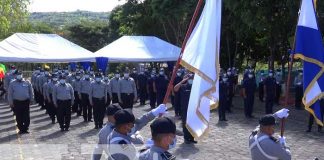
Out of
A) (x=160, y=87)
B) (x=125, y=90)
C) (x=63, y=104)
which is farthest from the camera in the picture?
(x=160, y=87)

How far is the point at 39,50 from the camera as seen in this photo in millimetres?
21812

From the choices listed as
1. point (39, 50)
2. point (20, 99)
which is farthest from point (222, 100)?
point (39, 50)

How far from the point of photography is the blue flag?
6867 mm

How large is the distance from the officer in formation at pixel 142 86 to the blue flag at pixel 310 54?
54.9 ft

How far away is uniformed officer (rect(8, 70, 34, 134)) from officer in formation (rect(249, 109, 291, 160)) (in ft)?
31.4

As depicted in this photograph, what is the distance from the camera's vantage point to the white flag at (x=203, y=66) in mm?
6457

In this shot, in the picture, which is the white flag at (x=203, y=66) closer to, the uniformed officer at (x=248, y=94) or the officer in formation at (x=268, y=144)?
the officer in formation at (x=268, y=144)

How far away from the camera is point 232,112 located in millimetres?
20031

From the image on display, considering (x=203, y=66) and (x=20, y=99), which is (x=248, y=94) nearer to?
(x=20, y=99)

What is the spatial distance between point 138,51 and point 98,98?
8.80 metres

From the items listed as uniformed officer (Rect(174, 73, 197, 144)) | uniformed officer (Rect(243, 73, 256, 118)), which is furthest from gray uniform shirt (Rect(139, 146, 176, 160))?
uniformed officer (Rect(243, 73, 256, 118))

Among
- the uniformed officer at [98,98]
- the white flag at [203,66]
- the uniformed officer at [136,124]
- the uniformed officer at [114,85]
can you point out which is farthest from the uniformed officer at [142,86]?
the uniformed officer at [136,124]

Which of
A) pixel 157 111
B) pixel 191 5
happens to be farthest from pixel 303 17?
pixel 191 5

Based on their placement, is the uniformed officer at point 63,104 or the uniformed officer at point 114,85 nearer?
the uniformed officer at point 63,104
